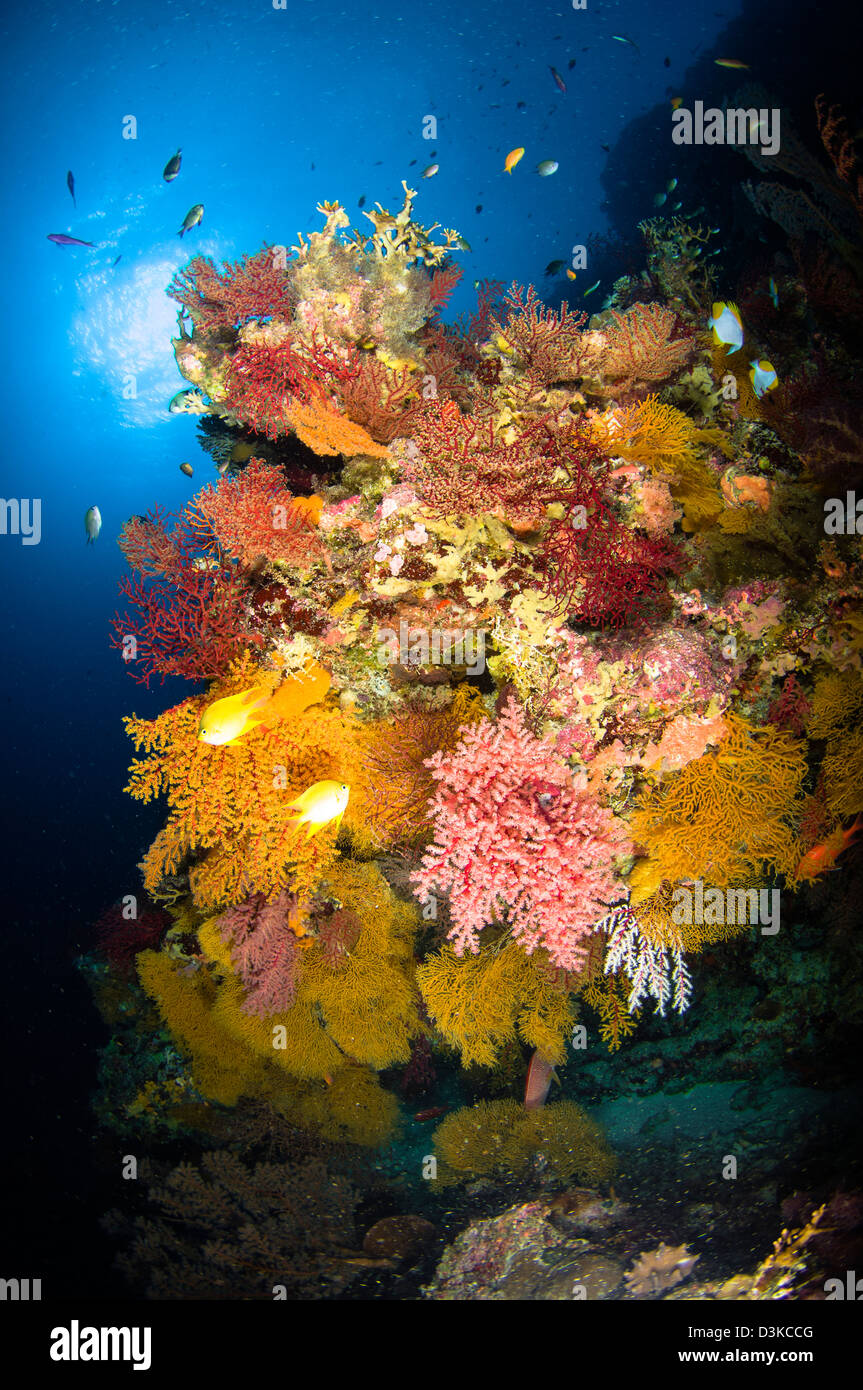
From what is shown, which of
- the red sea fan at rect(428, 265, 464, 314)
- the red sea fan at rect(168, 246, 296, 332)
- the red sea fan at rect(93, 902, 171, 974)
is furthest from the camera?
the red sea fan at rect(93, 902, 171, 974)

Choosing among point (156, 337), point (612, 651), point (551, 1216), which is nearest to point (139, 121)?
point (156, 337)

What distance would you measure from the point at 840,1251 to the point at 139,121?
31.7m

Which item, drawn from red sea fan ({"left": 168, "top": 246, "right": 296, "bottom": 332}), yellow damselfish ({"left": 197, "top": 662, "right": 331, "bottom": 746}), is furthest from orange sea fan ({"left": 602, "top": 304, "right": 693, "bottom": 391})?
yellow damselfish ({"left": 197, "top": 662, "right": 331, "bottom": 746})

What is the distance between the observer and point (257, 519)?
3768 millimetres

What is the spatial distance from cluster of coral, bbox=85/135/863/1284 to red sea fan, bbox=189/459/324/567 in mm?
28

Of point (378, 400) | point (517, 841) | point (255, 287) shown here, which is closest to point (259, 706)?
point (517, 841)

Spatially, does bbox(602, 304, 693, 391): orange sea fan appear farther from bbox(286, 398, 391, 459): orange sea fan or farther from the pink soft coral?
the pink soft coral

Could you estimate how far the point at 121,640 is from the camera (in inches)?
153

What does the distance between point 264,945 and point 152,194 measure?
25.7 m

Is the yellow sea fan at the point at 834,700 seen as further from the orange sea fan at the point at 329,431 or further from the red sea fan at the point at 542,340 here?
the orange sea fan at the point at 329,431

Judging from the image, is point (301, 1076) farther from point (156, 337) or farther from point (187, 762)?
point (156, 337)

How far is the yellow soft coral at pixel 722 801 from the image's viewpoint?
3.36 meters

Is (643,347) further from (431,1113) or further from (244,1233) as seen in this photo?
(244,1233)

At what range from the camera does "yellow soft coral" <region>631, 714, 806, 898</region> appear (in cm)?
336
